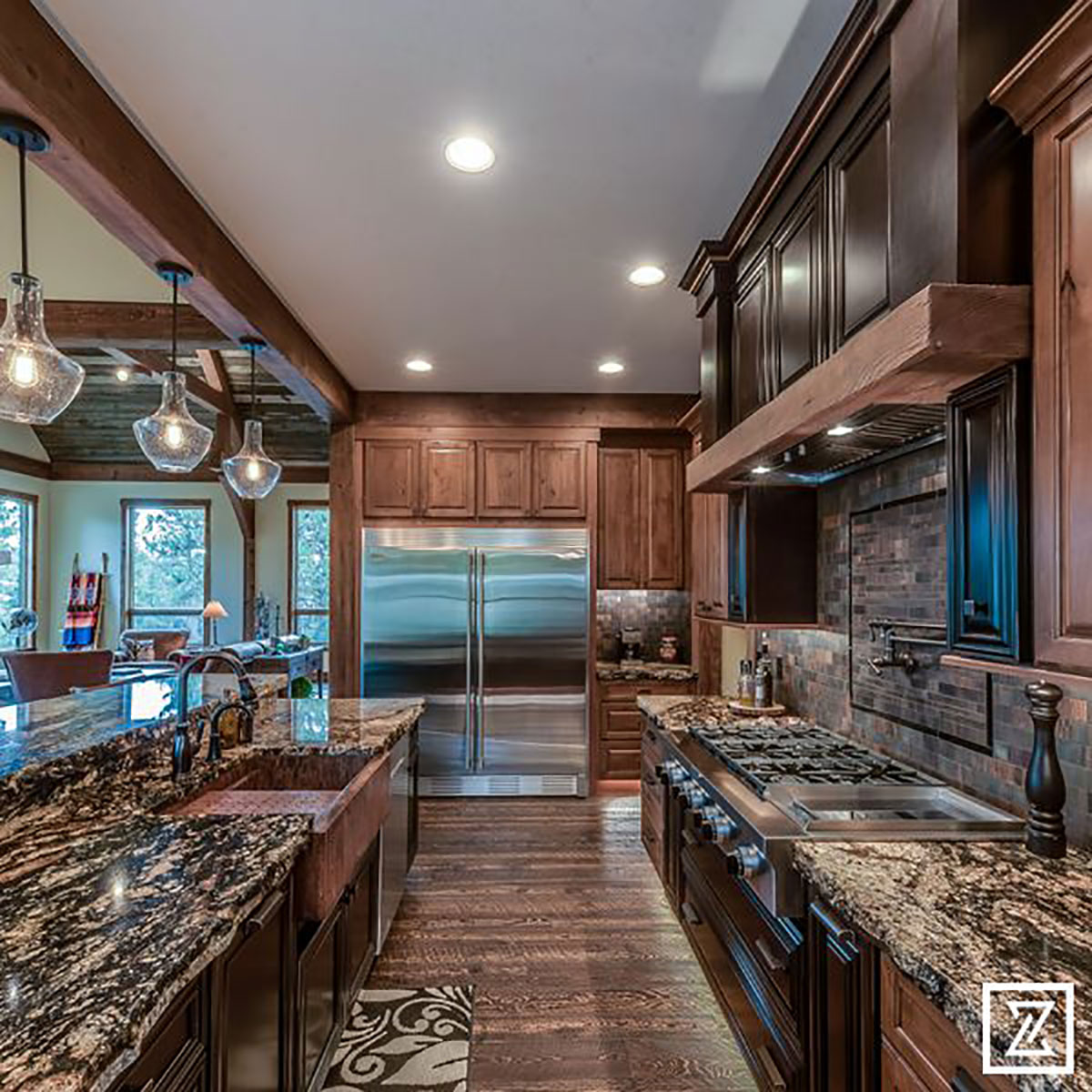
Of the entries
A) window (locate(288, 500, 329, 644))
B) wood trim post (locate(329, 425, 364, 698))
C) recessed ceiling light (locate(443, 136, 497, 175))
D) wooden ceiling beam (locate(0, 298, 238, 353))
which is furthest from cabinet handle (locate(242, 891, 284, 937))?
window (locate(288, 500, 329, 644))

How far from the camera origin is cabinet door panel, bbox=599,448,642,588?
5.31m

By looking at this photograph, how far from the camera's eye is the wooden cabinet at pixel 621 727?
16.8ft

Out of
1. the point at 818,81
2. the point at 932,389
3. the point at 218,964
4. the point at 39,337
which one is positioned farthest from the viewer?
the point at 39,337

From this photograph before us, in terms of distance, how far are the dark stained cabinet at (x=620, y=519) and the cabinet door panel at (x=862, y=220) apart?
3348mm

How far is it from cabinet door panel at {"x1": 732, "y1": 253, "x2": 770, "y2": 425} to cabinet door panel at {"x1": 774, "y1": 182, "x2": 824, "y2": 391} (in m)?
0.10

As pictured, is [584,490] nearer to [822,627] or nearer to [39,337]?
[822,627]

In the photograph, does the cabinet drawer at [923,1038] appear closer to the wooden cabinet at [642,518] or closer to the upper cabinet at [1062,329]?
the upper cabinet at [1062,329]

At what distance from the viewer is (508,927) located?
10.2 feet

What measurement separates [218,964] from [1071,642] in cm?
160

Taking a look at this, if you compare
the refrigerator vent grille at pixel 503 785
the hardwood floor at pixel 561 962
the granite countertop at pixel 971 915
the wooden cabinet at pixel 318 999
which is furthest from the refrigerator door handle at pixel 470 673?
the granite countertop at pixel 971 915

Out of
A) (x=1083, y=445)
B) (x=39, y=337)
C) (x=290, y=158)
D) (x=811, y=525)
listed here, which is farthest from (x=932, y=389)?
(x=39, y=337)

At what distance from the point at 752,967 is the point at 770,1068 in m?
0.23

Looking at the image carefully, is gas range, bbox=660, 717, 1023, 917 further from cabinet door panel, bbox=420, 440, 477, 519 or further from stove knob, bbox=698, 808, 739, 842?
cabinet door panel, bbox=420, 440, 477, 519

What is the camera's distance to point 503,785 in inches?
195
